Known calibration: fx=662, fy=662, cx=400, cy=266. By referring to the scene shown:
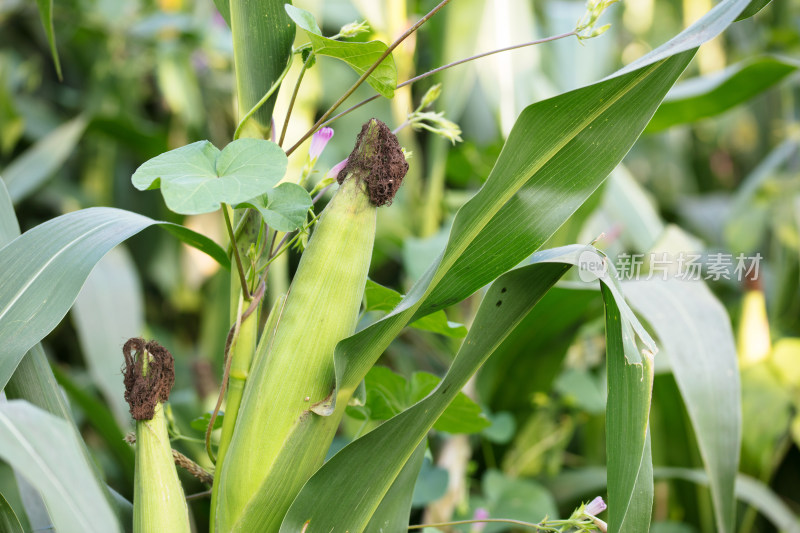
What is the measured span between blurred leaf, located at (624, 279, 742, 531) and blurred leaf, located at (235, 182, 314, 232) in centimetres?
30

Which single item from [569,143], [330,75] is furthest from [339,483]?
[330,75]

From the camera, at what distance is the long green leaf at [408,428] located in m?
0.29

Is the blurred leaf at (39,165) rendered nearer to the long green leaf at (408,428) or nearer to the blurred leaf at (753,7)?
the long green leaf at (408,428)

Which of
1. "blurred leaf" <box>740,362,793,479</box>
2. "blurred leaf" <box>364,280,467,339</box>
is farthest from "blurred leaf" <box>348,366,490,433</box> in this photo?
"blurred leaf" <box>740,362,793,479</box>

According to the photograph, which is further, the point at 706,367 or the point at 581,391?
the point at 581,391

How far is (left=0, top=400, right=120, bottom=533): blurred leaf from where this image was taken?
0.21 metres

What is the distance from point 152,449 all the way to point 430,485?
306 millimetres

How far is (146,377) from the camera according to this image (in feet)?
0.97

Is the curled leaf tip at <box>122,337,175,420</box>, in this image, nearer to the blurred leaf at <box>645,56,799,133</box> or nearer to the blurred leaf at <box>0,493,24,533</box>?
the blurred leaf at <box>0,493,24,533</box>

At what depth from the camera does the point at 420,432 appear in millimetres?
309

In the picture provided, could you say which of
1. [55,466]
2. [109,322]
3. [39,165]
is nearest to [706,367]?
[55,466]

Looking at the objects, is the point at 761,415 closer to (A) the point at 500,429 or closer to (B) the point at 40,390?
(A) the point at 500,429

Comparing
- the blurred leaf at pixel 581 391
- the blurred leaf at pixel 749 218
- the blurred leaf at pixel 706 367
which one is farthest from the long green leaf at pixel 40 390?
the blurred leaf at pixel 749 218

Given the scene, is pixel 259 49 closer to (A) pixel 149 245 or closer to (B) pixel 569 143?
(B) pixel 569 143
